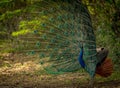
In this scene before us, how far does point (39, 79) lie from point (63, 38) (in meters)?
1.70

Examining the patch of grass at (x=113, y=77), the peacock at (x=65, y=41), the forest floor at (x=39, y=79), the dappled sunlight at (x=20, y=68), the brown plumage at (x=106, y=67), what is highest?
→ the peacock at (x=65, y=41)

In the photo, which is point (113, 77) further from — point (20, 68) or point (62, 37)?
point (20, 68)

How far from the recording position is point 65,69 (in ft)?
24.3

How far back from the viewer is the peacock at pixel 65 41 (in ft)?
23.5

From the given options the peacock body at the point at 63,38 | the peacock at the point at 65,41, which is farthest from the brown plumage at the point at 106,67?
the peacock body at the point at 63,38

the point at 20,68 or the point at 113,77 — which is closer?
the point at 113,77

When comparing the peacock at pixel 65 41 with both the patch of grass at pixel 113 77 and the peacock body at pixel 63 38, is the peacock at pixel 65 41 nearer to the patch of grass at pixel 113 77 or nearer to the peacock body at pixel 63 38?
the peacock body at pixel 63 38

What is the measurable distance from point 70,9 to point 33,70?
3.23 m

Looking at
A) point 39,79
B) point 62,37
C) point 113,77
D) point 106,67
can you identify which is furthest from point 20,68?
point 106,67

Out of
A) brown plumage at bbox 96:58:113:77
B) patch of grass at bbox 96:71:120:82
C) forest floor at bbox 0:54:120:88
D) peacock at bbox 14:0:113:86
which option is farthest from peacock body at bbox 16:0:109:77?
patch of grass at bbox 96:71:120:82

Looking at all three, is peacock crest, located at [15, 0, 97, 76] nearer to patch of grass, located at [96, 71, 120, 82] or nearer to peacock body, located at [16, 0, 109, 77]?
peacock body, located at [16, 0, 109, 77]

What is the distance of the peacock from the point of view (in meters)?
7.17

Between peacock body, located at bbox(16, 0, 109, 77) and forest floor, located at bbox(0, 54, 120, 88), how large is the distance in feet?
1.50

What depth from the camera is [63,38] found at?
24.6 feet
